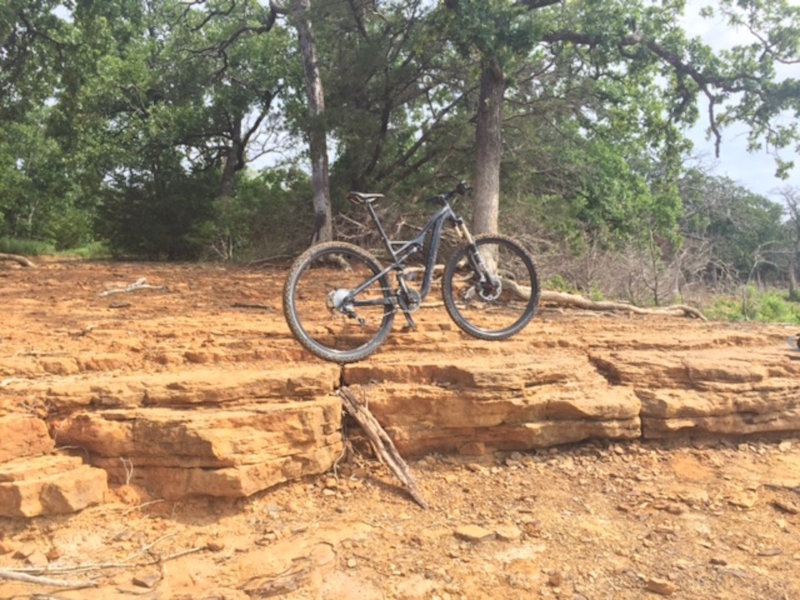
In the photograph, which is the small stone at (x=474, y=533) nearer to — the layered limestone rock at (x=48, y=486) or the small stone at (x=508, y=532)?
the small stone at (x=508, y=532)

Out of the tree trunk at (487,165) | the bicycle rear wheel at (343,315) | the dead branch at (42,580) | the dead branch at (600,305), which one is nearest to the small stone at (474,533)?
the bicycle rear wheel at (343,315)

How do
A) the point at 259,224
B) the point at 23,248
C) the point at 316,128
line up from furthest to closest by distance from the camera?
1. the point at 23,248
2. the point at 259,224
3. the point at 316,128

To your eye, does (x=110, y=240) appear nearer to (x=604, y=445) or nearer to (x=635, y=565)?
(x=604, y=445)

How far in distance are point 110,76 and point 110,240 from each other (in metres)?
3.24

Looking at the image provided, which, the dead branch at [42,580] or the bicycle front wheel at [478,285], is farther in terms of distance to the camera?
the bicycle front wheel at [478,285]

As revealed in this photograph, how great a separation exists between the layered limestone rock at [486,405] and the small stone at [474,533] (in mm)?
719

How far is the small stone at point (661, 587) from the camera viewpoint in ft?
9.26

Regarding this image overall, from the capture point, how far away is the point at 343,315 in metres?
3.97

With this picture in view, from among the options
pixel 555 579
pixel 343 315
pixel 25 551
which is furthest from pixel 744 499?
pixel 25 551

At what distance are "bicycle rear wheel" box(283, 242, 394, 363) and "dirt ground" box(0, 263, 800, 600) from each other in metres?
0.37

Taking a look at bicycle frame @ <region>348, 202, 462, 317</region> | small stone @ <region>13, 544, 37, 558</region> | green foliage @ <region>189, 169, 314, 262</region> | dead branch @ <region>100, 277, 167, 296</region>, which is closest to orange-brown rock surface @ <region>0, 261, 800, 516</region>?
small stone @ <region>13, 544, 37, 558</region>

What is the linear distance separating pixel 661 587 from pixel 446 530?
→ 105 cm

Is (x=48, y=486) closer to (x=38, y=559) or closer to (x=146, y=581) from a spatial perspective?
(x=38, y=559)

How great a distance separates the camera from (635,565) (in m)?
3.02
